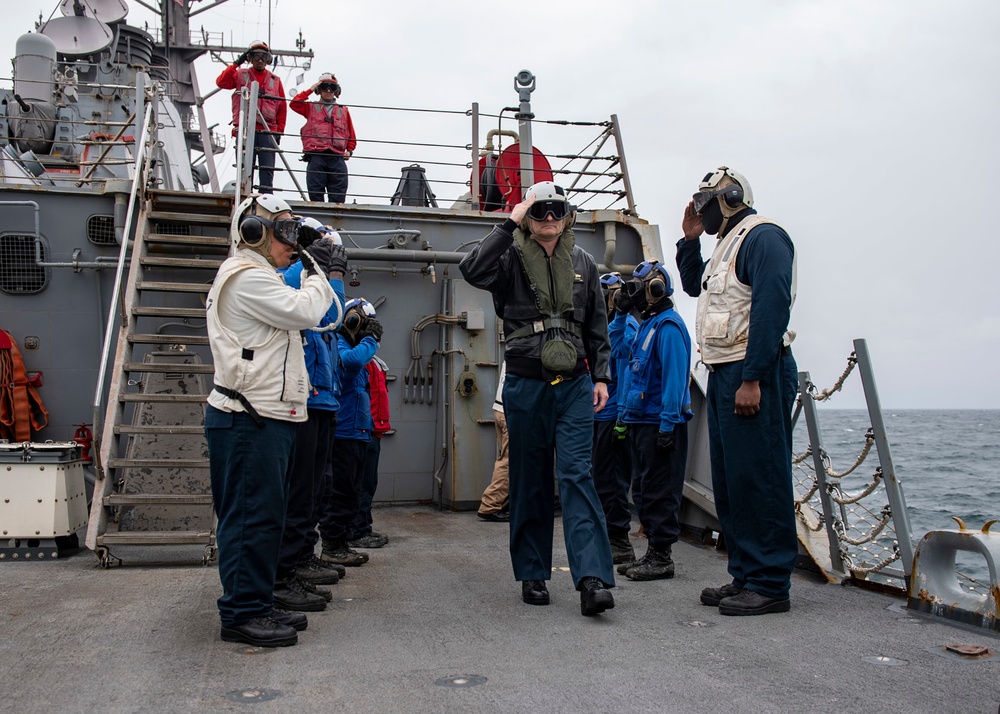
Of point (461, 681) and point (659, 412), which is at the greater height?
point (659, 412)

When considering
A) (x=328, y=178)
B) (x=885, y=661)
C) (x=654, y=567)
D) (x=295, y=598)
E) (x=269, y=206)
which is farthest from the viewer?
(x=328, y=178)

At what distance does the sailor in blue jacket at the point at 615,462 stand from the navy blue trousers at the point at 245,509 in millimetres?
2651

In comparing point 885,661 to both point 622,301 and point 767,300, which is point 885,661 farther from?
point 622,301

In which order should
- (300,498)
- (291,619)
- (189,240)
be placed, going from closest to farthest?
(291,619), (300,498), (189,240)

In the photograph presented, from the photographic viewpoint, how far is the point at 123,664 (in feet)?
10.5

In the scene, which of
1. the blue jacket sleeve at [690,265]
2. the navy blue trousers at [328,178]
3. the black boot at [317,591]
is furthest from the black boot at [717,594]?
the navy blue trousers at [328,178]

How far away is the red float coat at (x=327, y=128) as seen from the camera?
9.24m

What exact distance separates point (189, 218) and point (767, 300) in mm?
5447

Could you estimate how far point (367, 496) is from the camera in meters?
6.45

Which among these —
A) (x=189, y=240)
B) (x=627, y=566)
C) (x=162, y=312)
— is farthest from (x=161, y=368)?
(x=627, y=566)

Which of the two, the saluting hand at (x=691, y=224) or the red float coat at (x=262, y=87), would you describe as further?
the red float coat at (x=262, y=87)

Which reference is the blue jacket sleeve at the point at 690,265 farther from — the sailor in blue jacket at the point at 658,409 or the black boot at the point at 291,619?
the black boot at the point at 291,619

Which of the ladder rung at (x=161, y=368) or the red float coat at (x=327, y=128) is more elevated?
the red float coat at (x=327, y=128)

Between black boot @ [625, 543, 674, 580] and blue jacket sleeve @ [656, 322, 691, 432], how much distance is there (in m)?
0.71
